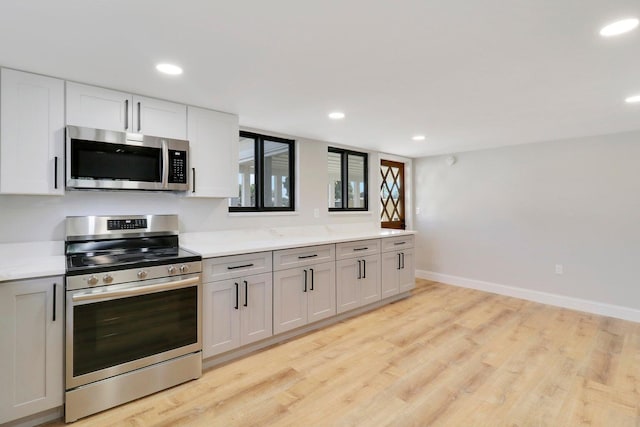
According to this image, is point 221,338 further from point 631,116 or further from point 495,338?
point 631,116

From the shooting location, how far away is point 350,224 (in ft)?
14.7

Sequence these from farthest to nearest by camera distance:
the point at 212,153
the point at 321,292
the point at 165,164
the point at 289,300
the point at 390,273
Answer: the point at 390,273
the point at 321,292
the point at 289,300
the point at 212,153
the point at 165,164

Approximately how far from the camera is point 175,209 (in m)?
2.87

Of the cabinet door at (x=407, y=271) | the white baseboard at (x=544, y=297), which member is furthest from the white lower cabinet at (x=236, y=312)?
the white baseboard at (x=544, y=297)

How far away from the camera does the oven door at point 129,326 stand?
188 cm

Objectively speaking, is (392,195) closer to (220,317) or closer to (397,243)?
(397,243)

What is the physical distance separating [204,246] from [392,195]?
3587mm

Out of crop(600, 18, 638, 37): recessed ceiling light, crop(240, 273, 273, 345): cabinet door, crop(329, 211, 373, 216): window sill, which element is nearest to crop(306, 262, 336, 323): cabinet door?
crop(240, 273, 273, 345): cabinet door

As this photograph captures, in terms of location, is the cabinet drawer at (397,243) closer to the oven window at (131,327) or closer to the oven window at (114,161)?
the oven window at (131,327)

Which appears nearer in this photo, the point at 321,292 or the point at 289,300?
the point at 289,300

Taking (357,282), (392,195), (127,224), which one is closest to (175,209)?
(127,224)

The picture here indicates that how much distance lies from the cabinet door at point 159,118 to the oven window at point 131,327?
1.28 meters

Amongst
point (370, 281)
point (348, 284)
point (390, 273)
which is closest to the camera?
point (348, 284)

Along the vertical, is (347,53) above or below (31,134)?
above
